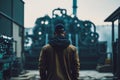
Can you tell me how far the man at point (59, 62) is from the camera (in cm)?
450

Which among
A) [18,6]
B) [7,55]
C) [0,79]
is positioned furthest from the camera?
[18,6]

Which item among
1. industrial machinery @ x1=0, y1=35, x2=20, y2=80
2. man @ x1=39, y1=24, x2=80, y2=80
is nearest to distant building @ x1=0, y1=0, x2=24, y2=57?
industrial machinery @ x1=0, y1=35, x2=20, y2=80

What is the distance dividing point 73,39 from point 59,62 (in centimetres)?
2432

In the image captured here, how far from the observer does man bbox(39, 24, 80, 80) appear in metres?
4.50

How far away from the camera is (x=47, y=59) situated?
455 centimetres

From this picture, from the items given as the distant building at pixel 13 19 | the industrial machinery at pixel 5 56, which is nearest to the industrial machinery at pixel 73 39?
the distant building at pixel 13 19

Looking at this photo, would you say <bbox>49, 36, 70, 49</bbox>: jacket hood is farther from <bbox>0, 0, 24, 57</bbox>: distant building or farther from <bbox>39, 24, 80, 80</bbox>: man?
<bbox>0, 0, 24, 57</bbox>: distant building

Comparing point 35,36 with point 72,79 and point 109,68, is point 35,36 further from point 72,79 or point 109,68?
point 72,79

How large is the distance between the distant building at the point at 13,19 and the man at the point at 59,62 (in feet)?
41.1

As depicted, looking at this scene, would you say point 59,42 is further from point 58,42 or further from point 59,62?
point 59,62

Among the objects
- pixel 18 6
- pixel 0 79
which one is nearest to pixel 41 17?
pixel 18 6

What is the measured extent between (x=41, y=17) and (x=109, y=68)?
894 centimetres

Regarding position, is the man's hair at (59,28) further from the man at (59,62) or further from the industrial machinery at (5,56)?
the industrial machinery at (5,56)

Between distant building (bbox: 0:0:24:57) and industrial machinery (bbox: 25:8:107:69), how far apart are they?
13.8ft
